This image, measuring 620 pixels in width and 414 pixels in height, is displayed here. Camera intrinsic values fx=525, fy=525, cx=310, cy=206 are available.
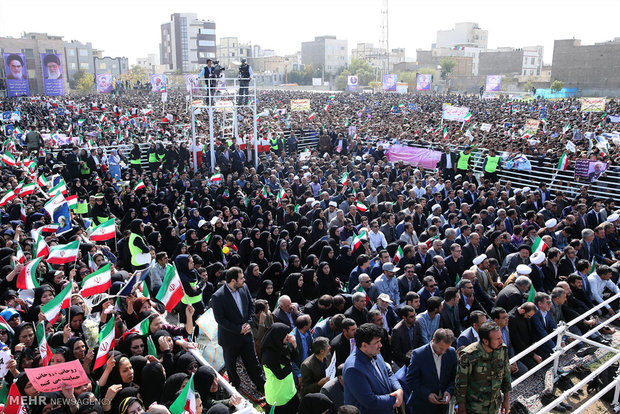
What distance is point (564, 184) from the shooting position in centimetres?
1608

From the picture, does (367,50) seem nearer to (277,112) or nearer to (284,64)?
(284,64)

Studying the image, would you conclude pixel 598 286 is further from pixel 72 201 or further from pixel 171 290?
pixel 72 201

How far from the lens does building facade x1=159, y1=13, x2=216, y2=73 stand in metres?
123

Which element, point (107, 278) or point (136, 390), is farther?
point (107, 278)

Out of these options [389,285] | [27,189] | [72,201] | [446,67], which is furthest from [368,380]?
[446,67]

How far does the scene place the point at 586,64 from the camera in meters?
74.8

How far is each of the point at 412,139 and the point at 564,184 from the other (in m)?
7.46

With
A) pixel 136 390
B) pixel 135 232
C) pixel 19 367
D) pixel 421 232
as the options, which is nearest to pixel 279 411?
pixel 136 390

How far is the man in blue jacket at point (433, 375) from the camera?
459 cm

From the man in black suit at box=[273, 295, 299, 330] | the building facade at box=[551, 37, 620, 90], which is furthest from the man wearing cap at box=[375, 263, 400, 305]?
the building facade at box=[551, 37, 620, 90]

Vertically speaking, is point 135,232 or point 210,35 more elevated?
point 210,35

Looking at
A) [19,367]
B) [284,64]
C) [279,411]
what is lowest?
[279,411]

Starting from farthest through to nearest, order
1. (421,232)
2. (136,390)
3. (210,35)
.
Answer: (210,35)
(421,232)
(136,390)

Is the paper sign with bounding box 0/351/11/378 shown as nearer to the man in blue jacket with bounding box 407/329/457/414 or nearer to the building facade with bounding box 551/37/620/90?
the man in blue jacket with bounding box 407/329/457/414
